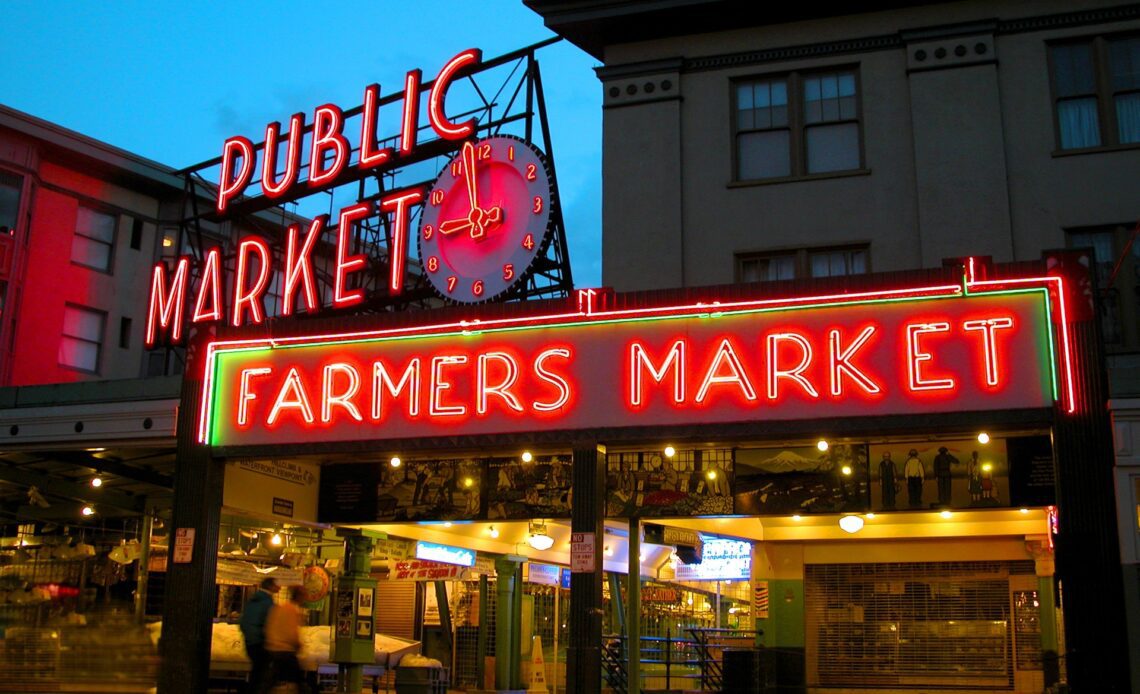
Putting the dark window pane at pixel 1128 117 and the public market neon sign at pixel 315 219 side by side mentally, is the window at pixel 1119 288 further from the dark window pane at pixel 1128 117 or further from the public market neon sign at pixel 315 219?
the public market neon sign at pixel 315 219

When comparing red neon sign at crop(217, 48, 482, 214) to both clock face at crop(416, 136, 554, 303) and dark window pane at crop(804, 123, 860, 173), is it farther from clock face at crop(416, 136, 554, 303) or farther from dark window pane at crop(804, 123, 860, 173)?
dark window pane at crop(804, 123, 860, 173)

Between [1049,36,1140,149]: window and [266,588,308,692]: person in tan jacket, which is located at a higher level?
[1049,36,1140,149]: window

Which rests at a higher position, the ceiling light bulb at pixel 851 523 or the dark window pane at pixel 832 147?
the dark window pane at pixel 832 147

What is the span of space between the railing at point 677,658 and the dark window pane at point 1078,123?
1052 cm

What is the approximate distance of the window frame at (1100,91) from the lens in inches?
776

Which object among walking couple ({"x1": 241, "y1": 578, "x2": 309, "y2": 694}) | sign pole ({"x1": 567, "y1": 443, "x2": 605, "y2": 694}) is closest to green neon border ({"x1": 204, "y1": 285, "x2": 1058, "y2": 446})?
sign pole ({"x1": 567, "y1": 443, "x2": 605, "y2": 694})

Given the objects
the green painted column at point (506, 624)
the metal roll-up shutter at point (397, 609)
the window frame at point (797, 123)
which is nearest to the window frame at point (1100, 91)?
the window frame at point (797, 123)

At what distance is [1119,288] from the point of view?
19.1m

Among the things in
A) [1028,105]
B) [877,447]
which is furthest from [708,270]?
[1028,105]

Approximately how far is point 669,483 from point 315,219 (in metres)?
13.1

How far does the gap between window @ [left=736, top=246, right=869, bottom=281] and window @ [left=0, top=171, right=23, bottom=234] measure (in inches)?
977

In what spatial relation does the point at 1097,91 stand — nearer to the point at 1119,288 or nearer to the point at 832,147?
the point at 1119,288

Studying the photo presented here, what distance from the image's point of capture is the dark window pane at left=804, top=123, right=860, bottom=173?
830 inches

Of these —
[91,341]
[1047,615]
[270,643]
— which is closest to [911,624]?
[1047,615]
